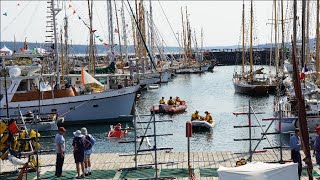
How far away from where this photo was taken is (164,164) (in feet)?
62.1

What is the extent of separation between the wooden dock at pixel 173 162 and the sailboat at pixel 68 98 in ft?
54.9

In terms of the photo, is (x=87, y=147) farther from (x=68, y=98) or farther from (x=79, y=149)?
(x=68, y=98)

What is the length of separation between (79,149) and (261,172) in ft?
22.1

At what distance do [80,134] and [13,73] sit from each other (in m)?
19.9

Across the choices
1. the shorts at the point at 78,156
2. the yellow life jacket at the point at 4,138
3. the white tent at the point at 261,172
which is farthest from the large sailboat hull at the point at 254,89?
the white tent at the point at 261,172

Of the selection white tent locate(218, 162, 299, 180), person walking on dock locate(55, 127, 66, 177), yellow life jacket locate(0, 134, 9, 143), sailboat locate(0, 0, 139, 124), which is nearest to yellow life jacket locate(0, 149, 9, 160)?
yellow life jacket locate(0, 134, 9, 143)

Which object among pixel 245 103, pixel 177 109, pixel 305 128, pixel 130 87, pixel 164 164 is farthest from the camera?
pixel 245 103

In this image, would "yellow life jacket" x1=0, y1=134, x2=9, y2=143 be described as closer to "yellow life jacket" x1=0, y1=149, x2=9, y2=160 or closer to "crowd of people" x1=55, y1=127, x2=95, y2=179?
"yellow life jacket" x1=0, y1=149, x2=9, y2=160

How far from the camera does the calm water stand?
3150 cm

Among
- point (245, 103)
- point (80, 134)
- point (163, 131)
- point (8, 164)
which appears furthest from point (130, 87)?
point (80, 134)

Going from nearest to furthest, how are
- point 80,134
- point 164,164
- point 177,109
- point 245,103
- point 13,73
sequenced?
point 80,134 → point 164,164 → point 13,73 → point 177,109 → point 245,103

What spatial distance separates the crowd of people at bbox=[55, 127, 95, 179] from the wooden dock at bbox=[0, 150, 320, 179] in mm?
509

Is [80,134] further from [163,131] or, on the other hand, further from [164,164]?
[163,131]

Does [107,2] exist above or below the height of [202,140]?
above
